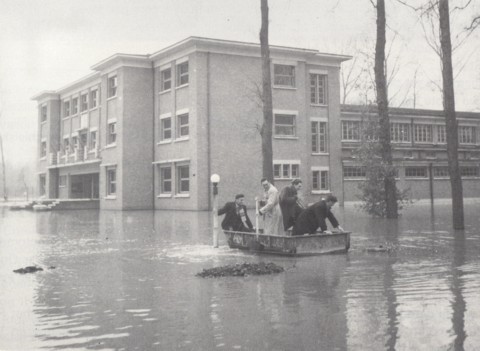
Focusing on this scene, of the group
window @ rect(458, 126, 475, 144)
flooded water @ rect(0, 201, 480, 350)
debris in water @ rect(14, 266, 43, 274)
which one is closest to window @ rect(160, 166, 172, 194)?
flooded water @ rect(0, 201, 480, 350)

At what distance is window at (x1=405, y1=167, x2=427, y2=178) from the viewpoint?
46.4 meters

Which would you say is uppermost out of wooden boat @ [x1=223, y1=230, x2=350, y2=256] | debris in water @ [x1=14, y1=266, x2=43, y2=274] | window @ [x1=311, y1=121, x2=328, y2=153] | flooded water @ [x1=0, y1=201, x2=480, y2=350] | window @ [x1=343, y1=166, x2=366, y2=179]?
window @ [x1=311, y1=121, x2=328, y2=153]

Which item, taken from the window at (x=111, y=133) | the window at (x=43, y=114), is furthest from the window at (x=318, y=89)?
the window at (x=43, y=114)

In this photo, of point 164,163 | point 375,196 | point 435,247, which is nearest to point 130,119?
point 164,163

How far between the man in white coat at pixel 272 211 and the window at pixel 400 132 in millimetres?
36636

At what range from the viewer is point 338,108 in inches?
1645

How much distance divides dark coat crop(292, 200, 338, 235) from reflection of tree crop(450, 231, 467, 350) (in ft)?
8.57

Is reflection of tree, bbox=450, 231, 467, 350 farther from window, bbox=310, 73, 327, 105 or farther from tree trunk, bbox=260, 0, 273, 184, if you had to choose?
window, bbox=310, 73, 327, 105

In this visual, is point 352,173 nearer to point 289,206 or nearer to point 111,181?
point 111,181

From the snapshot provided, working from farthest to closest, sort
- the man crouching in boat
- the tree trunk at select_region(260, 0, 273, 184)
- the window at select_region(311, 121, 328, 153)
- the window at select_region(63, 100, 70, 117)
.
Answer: the window at select_region(63, 100, 70, 117) → the window at select_region(311, 121, 328, 153) → the tree trunk at select_region(260, 0, 273, 184) → the man crouching in boat

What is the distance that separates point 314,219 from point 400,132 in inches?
1496

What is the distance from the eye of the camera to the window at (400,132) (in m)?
48.3

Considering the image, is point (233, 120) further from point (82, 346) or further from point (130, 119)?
point (82, 346)

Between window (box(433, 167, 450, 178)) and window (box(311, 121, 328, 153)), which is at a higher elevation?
window (box(311, 121, 328, 153))
